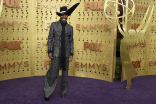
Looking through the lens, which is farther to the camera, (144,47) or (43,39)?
(144,47)

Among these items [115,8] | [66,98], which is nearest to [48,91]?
[66,98]

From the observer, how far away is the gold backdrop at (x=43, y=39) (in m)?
4.62

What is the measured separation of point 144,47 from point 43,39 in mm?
3656

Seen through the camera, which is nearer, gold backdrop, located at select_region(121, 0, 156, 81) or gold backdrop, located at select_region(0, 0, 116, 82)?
gold backdrop, located at select_region(0, 0, 116, 82)

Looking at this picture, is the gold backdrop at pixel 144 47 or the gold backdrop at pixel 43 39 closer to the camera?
the gold backdrop at pixel 43 39

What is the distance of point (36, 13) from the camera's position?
197 inches

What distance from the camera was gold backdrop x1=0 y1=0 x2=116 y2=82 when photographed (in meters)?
4.62

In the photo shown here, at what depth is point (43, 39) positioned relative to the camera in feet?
16.9

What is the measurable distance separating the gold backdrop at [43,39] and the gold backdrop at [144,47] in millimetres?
975

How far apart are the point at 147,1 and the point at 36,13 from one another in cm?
392

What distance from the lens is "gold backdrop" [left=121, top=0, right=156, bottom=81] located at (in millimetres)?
5002

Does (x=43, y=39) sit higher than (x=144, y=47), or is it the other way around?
(x=43, y=39)

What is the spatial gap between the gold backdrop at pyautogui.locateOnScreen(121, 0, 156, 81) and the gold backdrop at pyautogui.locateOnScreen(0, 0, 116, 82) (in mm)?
975

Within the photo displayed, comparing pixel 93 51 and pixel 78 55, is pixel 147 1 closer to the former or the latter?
pixel 93 51
